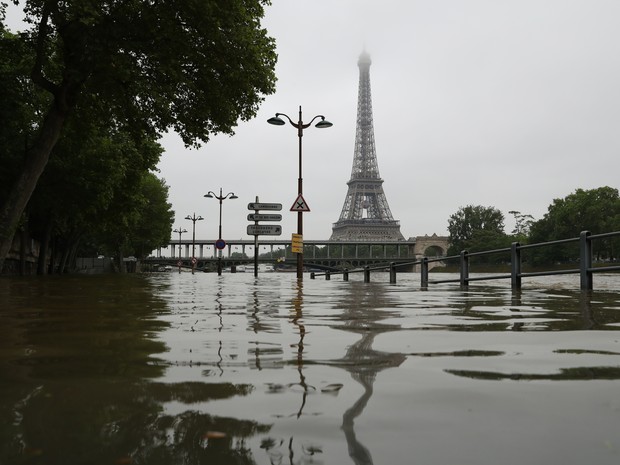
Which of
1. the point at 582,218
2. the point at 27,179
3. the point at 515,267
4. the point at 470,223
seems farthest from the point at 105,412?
the point at 470,223

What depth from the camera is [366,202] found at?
118375mm

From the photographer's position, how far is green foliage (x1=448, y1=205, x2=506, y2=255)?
Answer: 390 feet

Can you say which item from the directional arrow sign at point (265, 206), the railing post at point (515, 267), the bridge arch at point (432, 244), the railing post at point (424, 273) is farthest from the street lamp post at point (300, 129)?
the bridge arch at point (432, 244)

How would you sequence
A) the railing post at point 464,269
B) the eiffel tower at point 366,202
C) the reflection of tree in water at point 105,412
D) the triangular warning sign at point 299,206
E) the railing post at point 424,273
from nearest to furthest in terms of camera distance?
the reflection of tree in water at point 105,412 → the railing post at point 464,269 → the railing post at point 424,273 → the triangular warning sign at point 299,206 → the eiffel tower at point 366,202

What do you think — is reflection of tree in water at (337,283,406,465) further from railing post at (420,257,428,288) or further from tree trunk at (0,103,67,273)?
tree trunk at (0,103,67,273)

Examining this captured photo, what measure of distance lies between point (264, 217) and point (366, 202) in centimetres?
9423

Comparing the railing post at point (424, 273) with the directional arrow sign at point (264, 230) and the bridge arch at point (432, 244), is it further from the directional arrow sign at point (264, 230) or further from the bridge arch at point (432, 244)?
the bridge arch at point (432, 244)

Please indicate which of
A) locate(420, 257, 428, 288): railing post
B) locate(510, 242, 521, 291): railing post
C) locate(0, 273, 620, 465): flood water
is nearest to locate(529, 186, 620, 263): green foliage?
locate(420, 257, 428, 288): railing post

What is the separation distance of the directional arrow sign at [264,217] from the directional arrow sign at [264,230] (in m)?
0.33

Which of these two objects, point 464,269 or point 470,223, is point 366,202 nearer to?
point 470,223

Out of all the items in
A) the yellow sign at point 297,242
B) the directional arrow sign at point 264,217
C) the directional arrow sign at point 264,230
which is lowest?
the yellow sign at point 297,242

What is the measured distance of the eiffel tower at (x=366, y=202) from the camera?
117000 millimetres

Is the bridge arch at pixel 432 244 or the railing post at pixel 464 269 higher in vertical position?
the bridge arch at pixel 432 244

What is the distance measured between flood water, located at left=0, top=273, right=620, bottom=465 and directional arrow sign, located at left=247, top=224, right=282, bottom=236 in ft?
70.6
